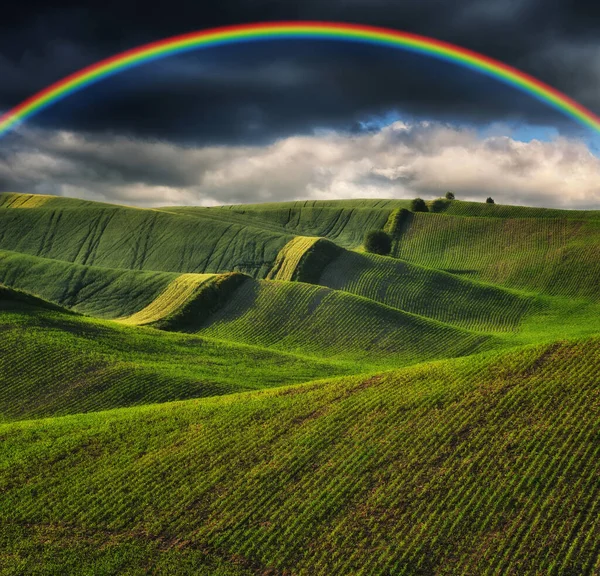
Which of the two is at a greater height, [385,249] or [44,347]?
[385,249]

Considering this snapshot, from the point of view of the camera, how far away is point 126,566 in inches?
837

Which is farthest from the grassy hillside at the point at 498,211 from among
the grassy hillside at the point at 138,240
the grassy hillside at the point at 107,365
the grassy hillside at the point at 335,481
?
the grassy hillside at the point at 335,481

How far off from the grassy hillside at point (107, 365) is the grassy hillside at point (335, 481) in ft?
22.7

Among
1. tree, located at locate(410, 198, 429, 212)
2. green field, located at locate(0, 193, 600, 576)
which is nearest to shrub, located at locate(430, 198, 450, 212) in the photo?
tree, located at locate(410, 198, 429, 212)

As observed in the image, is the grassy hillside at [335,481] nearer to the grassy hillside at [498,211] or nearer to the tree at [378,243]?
the tree at [378,243]

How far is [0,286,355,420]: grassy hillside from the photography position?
140 feet

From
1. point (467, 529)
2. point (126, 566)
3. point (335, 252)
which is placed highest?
point (335, 252)

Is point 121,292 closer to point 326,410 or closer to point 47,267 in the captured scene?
point 47,267

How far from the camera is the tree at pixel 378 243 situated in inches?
4350

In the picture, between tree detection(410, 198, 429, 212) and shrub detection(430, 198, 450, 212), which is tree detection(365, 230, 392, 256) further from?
shrub detection(430, 198, 450, 212)

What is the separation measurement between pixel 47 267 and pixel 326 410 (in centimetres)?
7533

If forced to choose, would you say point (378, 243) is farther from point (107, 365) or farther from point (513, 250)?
point (107, 365)

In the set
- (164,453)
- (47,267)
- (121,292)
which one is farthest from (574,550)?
(47,267)

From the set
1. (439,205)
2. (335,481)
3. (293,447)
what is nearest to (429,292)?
(293,447)
